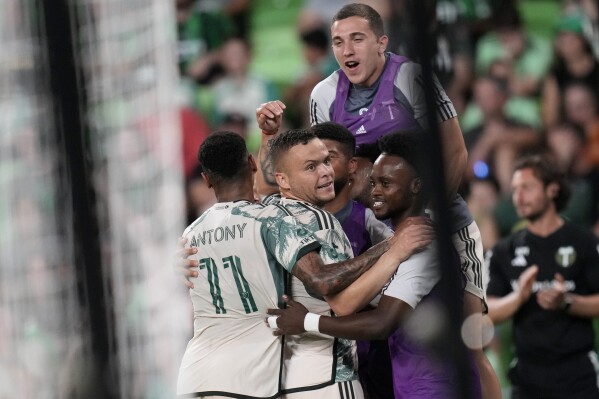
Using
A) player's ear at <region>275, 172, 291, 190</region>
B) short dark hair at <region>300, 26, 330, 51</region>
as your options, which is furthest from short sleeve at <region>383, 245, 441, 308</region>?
short dark hair at <region>300, 26, 330, 51</region>

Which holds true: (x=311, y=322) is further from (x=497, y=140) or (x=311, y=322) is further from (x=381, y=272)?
(x=497, y=140)

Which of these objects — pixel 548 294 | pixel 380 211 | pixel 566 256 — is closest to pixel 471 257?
pixel 380 211

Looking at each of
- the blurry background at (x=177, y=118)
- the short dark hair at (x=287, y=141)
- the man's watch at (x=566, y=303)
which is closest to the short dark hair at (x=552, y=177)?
the man's watch at (x=566, y=303)

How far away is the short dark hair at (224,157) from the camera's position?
3.60 meters

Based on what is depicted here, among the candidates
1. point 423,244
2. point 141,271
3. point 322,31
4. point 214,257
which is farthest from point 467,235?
point 322,31

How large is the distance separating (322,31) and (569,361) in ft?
10.5

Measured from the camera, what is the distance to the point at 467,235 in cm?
390

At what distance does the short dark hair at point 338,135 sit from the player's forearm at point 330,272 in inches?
20.6

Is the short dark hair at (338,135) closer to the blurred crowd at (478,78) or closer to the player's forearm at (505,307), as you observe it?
the player's forearm at (505,307)

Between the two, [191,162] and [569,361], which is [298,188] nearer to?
[569,361]

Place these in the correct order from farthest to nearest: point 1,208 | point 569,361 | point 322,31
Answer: point 322,31 < point 1,208 < point 569,361

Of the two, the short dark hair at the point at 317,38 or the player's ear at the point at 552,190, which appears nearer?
the player's ear at the point at 552,190

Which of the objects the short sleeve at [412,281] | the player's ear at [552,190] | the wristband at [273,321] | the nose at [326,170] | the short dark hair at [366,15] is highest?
the short dark hair at [366,15]

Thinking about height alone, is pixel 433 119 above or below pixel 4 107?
below
